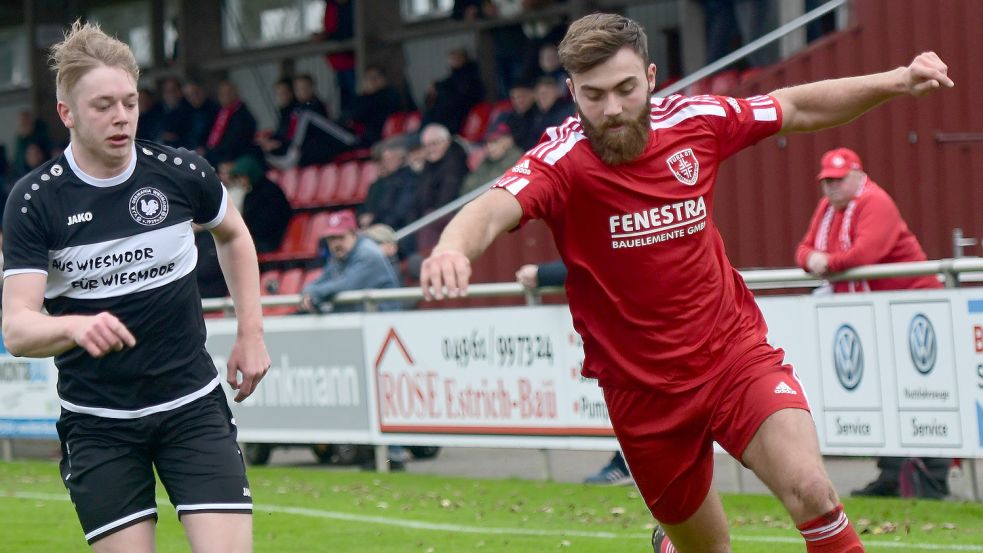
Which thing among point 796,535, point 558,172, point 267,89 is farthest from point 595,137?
point 267,89

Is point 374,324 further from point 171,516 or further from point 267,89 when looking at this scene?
point 267,89

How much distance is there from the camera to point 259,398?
44.2ft

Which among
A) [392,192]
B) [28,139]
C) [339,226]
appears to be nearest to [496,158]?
[392,192]

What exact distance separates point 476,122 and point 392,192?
2.66 m

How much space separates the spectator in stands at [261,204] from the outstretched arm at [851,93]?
42.8 feet

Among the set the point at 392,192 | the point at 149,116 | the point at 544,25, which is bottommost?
the point at 392,192

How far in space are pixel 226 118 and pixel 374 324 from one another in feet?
31.9

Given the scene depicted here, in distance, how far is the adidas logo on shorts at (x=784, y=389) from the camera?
17.6ft

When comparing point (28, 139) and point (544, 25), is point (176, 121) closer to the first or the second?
point (28, 139)

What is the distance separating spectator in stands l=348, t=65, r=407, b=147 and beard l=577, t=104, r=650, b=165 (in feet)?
51.5

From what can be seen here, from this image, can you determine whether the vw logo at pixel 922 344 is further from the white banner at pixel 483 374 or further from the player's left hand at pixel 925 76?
the player's left hand at pixel 925 76

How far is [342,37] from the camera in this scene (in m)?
23.2

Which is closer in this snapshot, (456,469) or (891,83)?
(891,83)

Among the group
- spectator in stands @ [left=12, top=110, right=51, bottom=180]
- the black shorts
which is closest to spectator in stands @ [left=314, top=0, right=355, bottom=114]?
spectator in stands @ [left=12, top=110, right=51, bottom=180]
